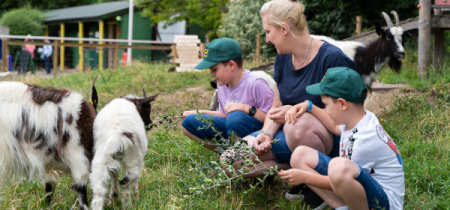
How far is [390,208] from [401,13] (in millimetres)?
10542

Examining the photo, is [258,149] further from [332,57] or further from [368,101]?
[368,101]

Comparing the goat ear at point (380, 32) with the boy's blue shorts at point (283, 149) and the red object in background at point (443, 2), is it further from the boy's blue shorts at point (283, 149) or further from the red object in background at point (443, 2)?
the boy's blue shorts at point (283, 149)

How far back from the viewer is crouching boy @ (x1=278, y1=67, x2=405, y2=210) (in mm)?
2299

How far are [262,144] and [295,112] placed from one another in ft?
1.17

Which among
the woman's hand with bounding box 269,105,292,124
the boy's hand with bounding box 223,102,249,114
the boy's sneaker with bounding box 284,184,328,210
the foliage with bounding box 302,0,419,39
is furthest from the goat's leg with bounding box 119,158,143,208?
the foliage with bounding box 302,0,419,39

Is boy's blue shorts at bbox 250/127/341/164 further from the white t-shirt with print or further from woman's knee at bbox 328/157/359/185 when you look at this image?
woman's knee at bbox 328/157/359/185

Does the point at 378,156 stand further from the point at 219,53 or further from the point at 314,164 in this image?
the point at 219,53

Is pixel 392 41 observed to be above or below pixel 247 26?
below

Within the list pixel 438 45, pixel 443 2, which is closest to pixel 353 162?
pixel 443 2

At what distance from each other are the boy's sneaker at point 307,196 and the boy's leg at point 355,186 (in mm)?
606

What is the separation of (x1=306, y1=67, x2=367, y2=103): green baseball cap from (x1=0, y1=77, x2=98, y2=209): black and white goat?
6.20ft

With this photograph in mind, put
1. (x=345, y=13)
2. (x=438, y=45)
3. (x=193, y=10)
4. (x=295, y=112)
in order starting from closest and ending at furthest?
(x=295, y=112) < (x=438, y=45) < (x=345, y=13) < (x=193, y=10)

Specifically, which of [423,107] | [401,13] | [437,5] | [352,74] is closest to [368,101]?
[423,107]

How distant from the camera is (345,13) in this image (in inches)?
487
